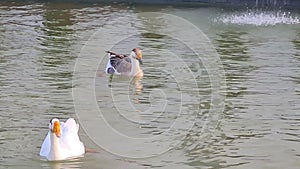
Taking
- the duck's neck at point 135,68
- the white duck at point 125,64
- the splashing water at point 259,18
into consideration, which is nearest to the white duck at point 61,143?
the duck's neck at point 135,68

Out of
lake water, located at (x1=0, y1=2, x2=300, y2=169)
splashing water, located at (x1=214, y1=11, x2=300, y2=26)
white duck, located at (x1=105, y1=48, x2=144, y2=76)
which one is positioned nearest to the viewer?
lake water, located at (x1=0, y1=2, x2=300, y2=169)

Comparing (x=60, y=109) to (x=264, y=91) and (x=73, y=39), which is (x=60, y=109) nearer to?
(x=264, y=91)

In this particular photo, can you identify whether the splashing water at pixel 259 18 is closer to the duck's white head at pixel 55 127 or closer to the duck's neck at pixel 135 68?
the duck's neck at pixel 135 68

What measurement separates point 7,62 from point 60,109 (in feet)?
13.1

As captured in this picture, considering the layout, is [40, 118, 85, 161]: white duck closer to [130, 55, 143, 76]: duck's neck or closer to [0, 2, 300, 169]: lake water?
[0, 2, 300, 169]: lake water

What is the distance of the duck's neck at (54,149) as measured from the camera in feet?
26.1

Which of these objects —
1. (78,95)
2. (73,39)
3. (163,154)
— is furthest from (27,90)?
(73,39)

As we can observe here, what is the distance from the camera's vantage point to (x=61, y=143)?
→ 816cm

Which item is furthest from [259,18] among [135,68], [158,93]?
[158,93]

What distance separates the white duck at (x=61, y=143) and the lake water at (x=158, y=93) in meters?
0.11

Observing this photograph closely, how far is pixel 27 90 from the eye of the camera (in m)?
11.5

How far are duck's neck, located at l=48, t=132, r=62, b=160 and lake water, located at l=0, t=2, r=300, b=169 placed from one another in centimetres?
8

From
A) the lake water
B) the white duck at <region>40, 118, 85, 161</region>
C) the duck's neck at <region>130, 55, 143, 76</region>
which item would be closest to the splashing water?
the lake water

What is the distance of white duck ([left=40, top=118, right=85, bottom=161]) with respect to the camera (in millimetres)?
7992
